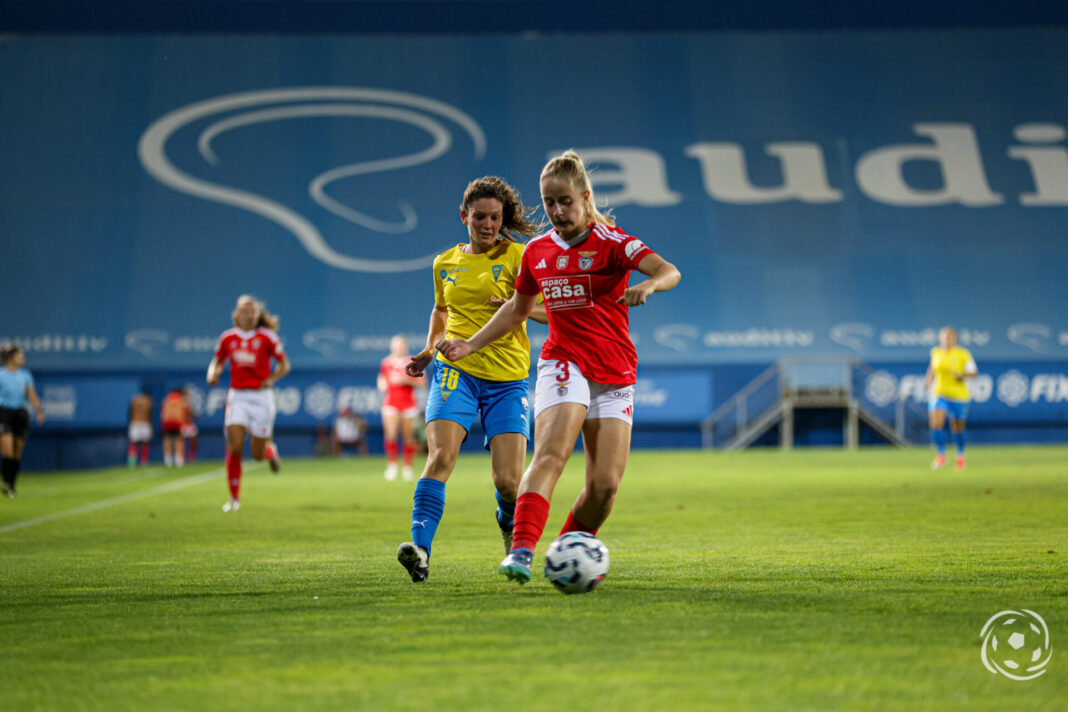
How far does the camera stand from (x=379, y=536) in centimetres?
960

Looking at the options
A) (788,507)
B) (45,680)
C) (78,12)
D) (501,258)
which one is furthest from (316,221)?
(45,680)

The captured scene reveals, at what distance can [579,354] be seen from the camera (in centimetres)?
592

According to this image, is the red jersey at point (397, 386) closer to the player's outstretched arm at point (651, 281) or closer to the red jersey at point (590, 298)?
the red jersey at point (590, 298)

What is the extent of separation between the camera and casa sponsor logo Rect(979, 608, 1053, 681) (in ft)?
12.7

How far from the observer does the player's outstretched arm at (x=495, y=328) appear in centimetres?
627

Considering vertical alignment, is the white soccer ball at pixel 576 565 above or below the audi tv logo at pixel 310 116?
below

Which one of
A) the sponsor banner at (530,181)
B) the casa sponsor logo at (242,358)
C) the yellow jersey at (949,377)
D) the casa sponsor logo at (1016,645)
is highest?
the sponsor banner at (530,181)

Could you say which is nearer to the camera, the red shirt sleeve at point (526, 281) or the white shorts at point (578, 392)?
the white shorts at point (578, 392)

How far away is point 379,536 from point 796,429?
74.7ft

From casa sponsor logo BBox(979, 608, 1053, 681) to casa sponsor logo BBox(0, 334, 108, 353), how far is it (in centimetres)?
2928

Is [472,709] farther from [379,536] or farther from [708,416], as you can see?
[708,416]

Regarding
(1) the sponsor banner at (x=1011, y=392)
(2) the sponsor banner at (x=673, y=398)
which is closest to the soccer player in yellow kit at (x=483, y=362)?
(2) the sponsor banner at (x=673, y=398)

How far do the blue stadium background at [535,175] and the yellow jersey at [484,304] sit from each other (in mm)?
23407

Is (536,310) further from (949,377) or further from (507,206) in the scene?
(949,377)
